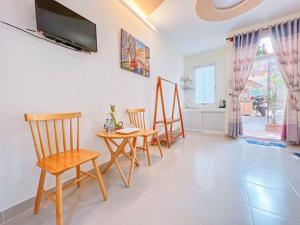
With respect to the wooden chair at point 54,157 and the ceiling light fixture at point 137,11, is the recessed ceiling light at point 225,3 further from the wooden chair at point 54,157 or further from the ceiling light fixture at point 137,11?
the wooden chair at point 54,157

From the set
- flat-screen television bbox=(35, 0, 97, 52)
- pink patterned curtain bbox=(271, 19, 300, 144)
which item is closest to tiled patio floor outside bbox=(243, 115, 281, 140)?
pink patterned curtain bbox=(271, 19, 300, 144)

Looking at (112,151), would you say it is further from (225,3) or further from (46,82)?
(225,3)

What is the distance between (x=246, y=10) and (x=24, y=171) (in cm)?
406

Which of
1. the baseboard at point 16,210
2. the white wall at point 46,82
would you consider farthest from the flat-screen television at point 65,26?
the baseboard at point 16,210

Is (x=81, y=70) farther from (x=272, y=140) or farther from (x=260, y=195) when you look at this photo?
(x=272, y=140)

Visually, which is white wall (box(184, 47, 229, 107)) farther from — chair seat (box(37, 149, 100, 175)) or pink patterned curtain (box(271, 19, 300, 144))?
chair seat (box(37, 149, 100, 175))

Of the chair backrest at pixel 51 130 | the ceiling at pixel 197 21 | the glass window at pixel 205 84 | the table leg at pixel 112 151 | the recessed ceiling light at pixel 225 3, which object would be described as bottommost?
the table leg at pixel 112 151

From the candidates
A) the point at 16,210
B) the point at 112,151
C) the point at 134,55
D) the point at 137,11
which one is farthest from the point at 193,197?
the point at 137,11

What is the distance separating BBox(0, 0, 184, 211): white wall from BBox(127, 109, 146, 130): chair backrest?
0.51ft

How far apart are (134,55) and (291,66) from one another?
3139 millimetres

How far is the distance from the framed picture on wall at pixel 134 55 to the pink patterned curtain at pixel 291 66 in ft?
9.02

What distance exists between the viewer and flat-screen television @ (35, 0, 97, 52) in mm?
1232

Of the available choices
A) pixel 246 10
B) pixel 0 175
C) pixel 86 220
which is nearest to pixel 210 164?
pixel 86 220

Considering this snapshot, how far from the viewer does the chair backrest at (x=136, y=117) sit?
7.65ft
